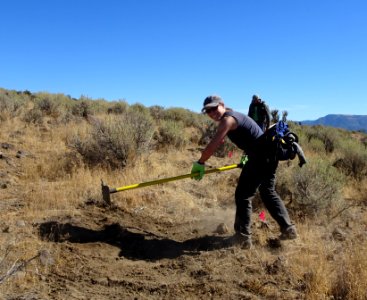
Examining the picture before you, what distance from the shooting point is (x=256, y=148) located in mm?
4582

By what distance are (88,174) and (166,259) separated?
3.07 meters

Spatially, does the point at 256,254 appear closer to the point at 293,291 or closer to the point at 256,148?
the point at 293,291

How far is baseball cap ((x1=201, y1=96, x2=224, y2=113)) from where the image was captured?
4.34 metres

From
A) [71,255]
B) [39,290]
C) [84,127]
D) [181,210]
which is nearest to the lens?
[39,290]

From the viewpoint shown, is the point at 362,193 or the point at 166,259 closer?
the point at 166,259

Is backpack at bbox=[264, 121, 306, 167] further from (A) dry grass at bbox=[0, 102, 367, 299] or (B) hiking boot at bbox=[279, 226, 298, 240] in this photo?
(A) dry grass at bbox=[0, 102, 367, 299]

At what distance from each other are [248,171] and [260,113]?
2.86 m

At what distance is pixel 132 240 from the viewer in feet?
16.3

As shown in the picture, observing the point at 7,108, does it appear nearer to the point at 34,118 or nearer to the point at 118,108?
the point at 34,118

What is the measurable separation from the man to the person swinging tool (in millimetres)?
2669

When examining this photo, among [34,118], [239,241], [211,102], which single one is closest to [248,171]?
[239,241]

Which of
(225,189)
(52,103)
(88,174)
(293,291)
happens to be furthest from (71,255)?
(52,103)

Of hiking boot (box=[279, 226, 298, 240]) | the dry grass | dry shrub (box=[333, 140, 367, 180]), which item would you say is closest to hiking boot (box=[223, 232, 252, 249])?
the dry grass

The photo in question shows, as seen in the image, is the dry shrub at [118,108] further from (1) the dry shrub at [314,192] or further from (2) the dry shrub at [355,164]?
(1) the dry shrub at [314,192]
